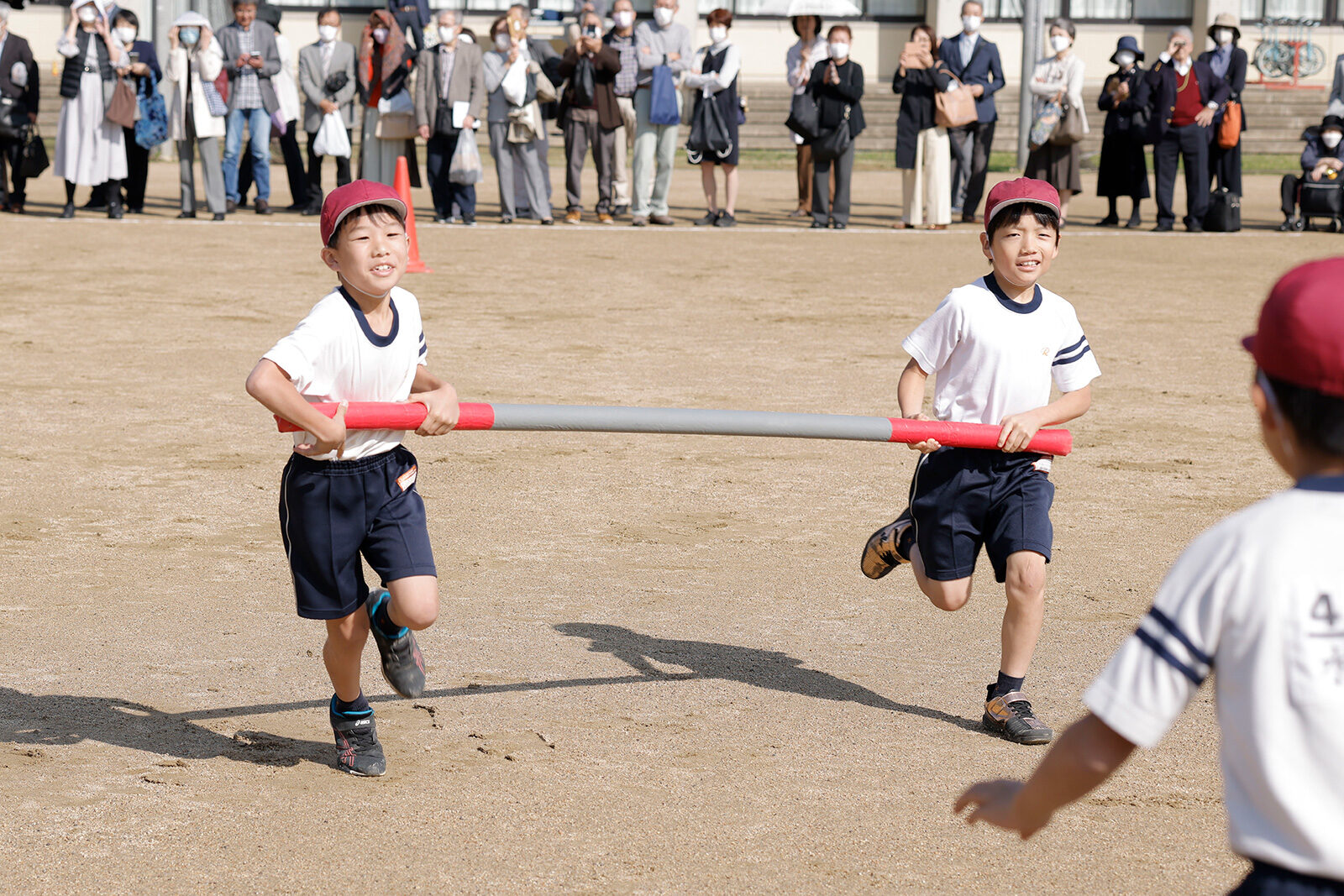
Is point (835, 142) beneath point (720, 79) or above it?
beneath

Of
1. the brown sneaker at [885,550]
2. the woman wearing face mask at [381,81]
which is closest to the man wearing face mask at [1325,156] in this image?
the woman wearing face mask at [381,81]

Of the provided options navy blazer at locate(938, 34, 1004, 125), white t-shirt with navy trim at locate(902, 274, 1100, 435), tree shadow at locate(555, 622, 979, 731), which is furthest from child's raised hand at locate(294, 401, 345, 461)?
navy blazer at locate(938, 34, 1004, 125)

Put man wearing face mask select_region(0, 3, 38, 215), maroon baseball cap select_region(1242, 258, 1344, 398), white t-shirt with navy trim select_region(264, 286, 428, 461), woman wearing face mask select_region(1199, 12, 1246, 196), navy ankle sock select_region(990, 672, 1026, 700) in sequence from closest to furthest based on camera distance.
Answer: maroon baseball cap select_region(1242, 258, 1344, 398) < white t-shirt with navy trim select_region(264, 286, 428, 461) < navy ankle sock select_region(990, 672, 1026, 700) < man wearing face mask select_region(0, 3, 38, 215) < woman wearing face mask select_region(1199, 12, 1246, 196)

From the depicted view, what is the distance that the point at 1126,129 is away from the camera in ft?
54.7

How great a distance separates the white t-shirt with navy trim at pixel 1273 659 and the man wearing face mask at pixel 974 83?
1493 centimetres

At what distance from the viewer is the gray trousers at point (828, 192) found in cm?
1620

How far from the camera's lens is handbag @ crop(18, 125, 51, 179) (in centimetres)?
1552

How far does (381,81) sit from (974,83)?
5806 mm

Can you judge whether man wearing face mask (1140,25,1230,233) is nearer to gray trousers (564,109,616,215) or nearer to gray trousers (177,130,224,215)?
gray trousers (564,109,616,215)

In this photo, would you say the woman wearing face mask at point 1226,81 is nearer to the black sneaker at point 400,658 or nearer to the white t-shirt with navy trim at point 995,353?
the white t-shirt with navy trim at point 995,353

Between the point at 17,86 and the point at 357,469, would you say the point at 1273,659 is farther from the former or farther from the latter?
the point at 17,86

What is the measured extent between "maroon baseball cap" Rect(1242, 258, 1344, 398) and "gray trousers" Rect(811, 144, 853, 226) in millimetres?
14451

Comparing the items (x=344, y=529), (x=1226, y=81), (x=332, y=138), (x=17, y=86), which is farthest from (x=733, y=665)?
(x=1226, y=81)

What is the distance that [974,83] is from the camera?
16562 millimetres
